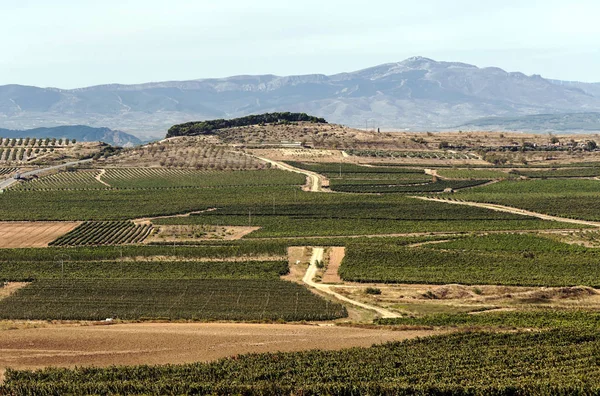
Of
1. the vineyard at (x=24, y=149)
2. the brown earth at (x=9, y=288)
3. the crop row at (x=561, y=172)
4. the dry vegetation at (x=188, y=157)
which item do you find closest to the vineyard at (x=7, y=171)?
the vineyard at (x=24, y=149)

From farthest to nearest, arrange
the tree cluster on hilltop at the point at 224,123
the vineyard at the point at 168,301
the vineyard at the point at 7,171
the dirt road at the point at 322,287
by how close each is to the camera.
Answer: the tree cluster on hilltop at the point at 224,123
the vineyard at the point at 7,171
the dirt road at the point at 322,287
the vineyard at the point at 168,301

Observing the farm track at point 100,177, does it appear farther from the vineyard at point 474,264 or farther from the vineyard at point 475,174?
the vineyard at point 474,264

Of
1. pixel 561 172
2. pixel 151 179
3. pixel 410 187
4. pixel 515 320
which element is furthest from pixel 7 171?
pixel 515 320

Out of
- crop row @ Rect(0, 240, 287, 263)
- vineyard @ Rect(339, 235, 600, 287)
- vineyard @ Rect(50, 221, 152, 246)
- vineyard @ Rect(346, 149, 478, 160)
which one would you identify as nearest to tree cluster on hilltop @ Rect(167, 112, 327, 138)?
vineyard @ Rect(346, 149, 478, 160)

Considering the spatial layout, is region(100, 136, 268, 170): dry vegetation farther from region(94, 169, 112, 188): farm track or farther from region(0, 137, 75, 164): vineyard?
region(0, 137, 75, 164): vineyard

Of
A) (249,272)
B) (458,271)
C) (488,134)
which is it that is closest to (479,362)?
(458,271)

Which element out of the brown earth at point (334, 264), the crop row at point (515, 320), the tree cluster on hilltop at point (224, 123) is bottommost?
the brown earth at point (334, 264)

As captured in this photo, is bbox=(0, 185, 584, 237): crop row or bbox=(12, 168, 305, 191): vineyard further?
bbox=(12, 168, 305, 191): vineyard
